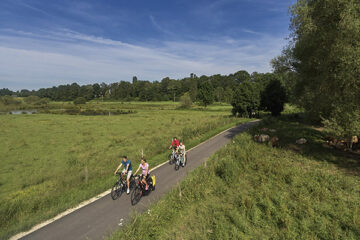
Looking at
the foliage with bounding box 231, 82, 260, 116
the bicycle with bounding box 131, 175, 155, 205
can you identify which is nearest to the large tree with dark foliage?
the bicycle with bounding box 131, 175, 155, 205

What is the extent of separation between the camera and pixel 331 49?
13516 mm

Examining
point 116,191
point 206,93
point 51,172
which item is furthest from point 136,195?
point 206,93

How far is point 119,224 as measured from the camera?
335 inches

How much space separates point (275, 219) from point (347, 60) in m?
11.2

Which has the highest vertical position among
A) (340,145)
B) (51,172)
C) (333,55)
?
(333,55)

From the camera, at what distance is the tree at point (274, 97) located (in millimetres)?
46562

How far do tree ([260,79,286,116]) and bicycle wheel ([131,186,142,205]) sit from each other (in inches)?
1780

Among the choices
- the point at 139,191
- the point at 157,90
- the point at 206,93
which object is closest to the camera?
the point at 139,191

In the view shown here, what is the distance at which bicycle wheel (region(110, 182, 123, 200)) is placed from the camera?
35.8 ft

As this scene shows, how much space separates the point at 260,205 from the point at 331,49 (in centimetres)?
1239

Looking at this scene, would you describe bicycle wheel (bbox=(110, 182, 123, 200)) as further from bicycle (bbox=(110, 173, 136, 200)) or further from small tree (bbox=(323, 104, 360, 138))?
small tree (bbox=(323, 104, 360, 138))

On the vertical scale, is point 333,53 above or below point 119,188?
above

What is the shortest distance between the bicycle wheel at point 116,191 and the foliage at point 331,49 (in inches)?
581

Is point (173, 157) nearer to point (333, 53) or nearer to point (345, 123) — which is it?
point (345, 123)
